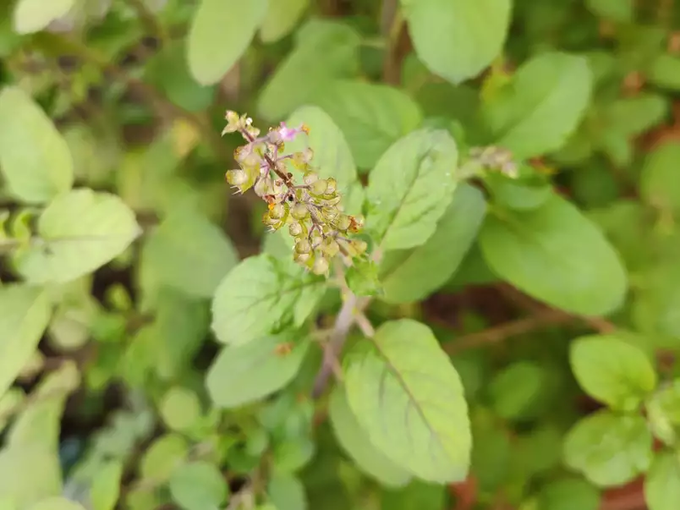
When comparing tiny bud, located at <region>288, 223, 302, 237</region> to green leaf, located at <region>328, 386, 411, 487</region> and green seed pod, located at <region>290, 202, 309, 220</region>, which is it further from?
green leaf, located at <region>328, 386, 411, 487</region>

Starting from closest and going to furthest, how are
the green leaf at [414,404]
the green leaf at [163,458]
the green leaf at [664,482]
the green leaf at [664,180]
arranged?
the green leaf at [414,404] → the green leaf at [664,482] → the green leaf at [163,458] → the green leaf at [664,180]

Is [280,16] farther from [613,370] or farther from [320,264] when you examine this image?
[613,370]

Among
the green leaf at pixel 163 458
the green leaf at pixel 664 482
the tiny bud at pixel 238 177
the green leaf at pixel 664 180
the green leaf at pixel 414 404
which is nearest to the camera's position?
the tiny bud at pixel 238 177

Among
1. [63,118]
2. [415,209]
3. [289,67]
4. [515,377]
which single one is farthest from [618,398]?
[63,118]

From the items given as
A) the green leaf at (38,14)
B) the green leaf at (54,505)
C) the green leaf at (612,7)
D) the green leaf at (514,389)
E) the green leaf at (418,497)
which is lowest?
the green leaf at (418,497)

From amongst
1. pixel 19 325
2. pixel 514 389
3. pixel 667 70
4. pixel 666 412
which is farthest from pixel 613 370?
pixel 19 325

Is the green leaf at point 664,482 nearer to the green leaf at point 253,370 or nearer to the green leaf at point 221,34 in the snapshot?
the green leaf at point 253,370

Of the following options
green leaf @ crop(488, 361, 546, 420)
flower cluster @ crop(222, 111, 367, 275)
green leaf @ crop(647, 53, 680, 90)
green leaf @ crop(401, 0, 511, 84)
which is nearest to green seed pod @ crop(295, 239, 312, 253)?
flower cluster @ crop(222, 111, 367, 275)

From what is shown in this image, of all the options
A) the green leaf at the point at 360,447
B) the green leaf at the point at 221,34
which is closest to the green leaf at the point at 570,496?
the green leaf at the point at 360,447
